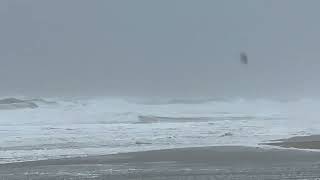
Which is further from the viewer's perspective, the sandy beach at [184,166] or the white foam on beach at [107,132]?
the white foam on beach at [107,132]

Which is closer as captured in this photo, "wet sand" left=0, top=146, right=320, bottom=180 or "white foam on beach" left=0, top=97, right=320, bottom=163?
"wet sand" left=0, top=146, right=320, bottom=180

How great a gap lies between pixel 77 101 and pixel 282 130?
20664mm

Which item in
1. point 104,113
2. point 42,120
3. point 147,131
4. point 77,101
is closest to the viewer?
point 147,131

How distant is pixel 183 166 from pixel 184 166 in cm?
2

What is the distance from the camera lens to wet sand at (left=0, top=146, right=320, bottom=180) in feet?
36.4

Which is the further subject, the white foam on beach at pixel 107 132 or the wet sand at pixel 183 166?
the white foam on beach at pixel 107 132

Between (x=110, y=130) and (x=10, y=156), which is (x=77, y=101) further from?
(x=10, y=156)

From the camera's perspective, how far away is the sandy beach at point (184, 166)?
11.1 m

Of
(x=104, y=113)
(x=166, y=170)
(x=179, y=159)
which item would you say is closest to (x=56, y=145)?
(x=179, y=159)

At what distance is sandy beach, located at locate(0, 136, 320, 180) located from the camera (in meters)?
11.1

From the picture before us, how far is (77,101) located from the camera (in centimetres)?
4150

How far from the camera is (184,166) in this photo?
41.6 feet

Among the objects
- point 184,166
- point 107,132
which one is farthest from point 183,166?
point 107,132

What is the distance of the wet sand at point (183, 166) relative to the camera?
11.1 m
